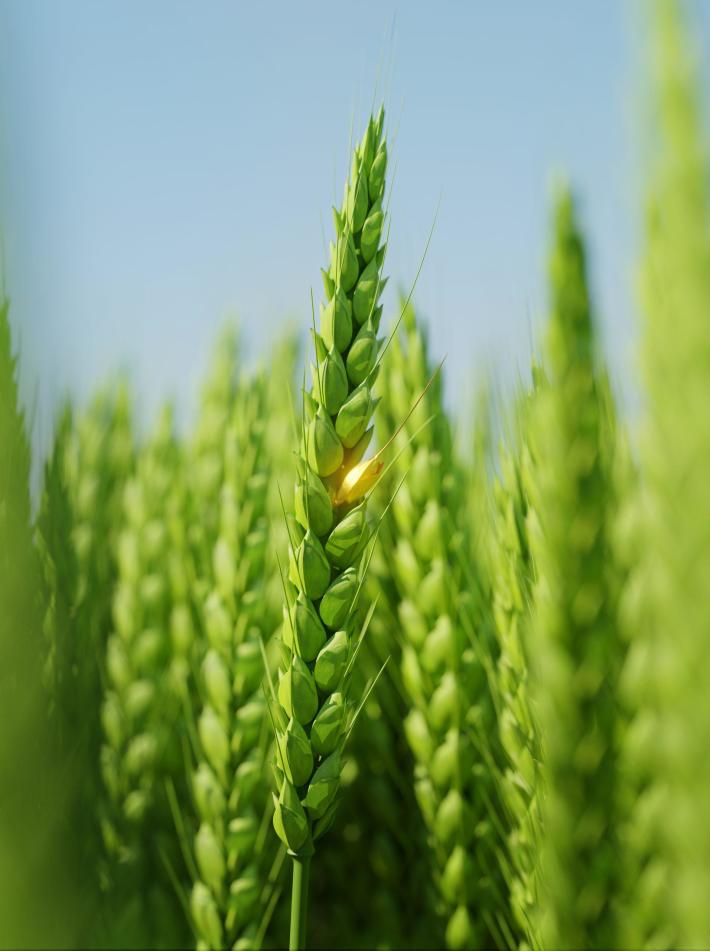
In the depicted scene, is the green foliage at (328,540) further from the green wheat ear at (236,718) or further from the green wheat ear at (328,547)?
the green wheat ear at (236,718)

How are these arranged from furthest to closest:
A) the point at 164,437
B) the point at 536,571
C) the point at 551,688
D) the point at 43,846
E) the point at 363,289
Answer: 1. the point at 164,437
2. the point at 536,571
3. the point at 551,688
4. the point at 363,289
5. the point at 43,846

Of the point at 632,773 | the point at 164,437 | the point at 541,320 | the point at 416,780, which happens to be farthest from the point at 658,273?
the point at 164,437

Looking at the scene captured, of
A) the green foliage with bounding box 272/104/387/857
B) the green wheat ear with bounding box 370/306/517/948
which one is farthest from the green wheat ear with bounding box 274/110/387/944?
the green wheat ear with bounding box 370/306/517/948

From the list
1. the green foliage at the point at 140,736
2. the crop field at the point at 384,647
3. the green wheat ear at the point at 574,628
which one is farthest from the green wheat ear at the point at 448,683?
the green foliage at the point at 140,736

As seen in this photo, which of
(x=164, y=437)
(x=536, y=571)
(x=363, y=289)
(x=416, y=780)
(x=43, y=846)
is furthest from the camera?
(x=164, y=437)

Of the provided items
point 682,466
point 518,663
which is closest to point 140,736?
point 518,663

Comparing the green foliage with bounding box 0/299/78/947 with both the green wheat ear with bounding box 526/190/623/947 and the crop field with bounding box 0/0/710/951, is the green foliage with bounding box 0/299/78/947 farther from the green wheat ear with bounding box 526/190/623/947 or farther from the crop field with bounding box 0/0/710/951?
the green wheat ear with bounding box 526/190/623/947

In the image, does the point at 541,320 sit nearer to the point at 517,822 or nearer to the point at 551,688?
the point at 551,688
